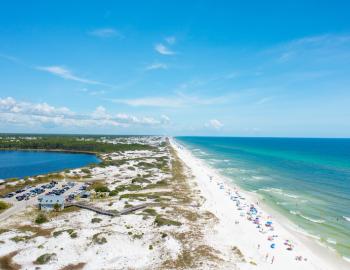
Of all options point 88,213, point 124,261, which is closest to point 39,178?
point 88,213

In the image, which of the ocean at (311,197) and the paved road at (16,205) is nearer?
the ocean at (311,197)

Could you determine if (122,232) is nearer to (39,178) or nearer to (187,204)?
(187,204)

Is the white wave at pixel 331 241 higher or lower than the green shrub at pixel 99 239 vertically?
lower

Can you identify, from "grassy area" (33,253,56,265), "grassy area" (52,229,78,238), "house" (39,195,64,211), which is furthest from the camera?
"house" (39,195,64,211)

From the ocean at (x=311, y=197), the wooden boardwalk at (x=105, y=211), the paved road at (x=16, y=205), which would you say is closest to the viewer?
the ocean at (x=311, y=197)

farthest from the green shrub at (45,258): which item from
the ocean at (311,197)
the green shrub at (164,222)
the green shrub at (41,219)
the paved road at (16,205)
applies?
the ocean at (311,197)

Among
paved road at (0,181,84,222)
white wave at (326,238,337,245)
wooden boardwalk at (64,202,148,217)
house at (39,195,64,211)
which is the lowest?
white wave at (326,238,337,245)

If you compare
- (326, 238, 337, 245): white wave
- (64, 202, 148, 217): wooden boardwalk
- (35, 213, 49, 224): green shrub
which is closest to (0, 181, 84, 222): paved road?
(35, 213, 49, 224): green shrub

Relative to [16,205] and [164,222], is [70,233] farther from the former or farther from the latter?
[16,205]

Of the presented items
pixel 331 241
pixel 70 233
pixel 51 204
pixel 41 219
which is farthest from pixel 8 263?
pixel 331 241

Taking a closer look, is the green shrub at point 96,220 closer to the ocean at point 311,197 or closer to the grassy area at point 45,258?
the grassy area at point 45,258

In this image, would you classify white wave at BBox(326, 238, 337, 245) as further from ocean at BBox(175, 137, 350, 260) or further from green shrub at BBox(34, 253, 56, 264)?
green shrub at BBox(34, 253, 56, 264)

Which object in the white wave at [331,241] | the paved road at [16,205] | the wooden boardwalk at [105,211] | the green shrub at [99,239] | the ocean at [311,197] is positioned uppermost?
the wooden boardwalk at [105,211]
